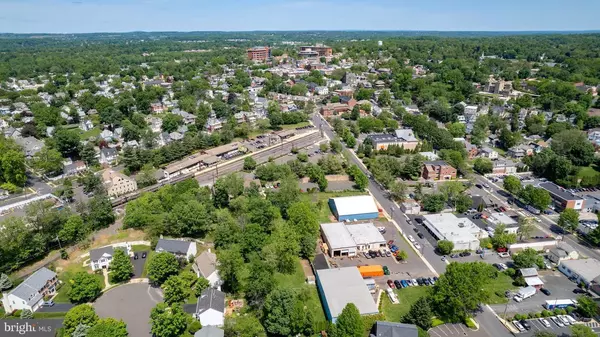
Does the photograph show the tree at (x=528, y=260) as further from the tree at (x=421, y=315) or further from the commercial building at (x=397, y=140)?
the commercial building at (x=397, y=140)

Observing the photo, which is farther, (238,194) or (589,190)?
(589,190)

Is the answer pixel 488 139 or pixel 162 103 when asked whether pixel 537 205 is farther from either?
pixel 162 103

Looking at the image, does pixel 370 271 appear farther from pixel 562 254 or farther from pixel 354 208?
pixel 562 254

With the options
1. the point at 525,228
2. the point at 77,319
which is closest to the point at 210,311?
the point at 77,319

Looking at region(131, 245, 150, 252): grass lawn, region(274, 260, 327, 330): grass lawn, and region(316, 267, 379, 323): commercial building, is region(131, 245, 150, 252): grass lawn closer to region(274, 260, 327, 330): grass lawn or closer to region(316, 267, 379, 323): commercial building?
region(274, 260, 327, 330): grass lawn

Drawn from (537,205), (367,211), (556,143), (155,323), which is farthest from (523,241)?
(155,323)

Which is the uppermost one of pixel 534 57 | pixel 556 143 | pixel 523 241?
pixel 534 57
